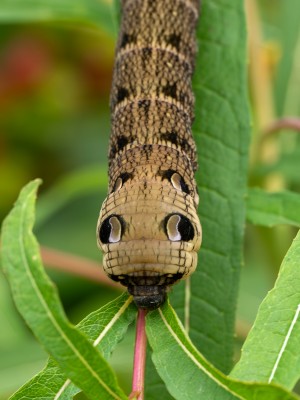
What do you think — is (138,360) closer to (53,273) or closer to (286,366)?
(286,366)

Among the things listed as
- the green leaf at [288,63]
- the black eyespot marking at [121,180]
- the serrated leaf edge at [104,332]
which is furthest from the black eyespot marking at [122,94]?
the green leaf at [288,63]

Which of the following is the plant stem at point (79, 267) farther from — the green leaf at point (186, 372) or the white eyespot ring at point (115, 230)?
the green leaf at point (186, 372)

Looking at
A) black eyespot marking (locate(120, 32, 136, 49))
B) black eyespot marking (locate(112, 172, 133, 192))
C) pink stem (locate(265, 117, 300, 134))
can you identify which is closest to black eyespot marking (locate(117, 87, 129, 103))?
black eyespot marking (locate(120, 32, 136, 49))

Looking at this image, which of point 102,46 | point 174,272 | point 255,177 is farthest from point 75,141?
point 174,272

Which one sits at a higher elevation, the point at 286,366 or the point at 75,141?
the point at 75,141

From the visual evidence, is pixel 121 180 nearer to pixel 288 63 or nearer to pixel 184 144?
pixel 184 144

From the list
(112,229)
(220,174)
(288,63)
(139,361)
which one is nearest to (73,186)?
(220,174)

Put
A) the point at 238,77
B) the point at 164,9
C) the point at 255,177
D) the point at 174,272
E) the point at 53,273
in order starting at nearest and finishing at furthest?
the point at 174,272 < the point at 238,77 < the point at 164,9 < the point at 255,177 < the point at 53,273
